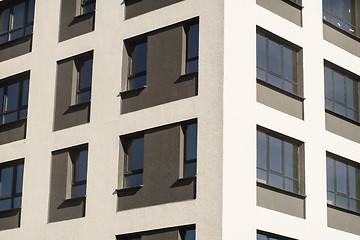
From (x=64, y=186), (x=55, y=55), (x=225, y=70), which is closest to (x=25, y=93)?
(x=55, y=55)

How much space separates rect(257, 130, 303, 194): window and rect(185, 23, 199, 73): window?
2.81 m

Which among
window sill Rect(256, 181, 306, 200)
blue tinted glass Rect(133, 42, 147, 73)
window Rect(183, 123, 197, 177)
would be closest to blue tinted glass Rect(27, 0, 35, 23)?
blue tinted glass Rect(133, 42, 147, 73)

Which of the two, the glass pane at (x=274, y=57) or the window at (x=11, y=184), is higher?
the glass pane at (x=274, y=57)

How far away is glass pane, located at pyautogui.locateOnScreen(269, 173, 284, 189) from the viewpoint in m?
25.8

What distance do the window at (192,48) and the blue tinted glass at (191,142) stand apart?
1.83 meters

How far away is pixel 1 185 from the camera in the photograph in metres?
30.2

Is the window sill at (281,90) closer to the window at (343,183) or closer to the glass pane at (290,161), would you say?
the glass pane at (290,161)

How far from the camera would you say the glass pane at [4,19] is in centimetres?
3248

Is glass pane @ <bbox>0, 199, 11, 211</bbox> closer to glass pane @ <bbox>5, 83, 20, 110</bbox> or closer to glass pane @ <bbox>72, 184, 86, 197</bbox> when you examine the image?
glass pane @ <bbox>72, 184, 86, 197</bbox>

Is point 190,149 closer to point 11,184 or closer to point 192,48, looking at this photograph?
point 192,48

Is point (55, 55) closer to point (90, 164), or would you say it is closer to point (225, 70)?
point (90, 164)

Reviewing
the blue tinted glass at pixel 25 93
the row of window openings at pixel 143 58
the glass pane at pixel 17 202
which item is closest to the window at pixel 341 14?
the row of window openings at pixel 143 58

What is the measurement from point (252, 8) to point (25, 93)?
933 centimetres

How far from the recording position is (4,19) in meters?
32.6
